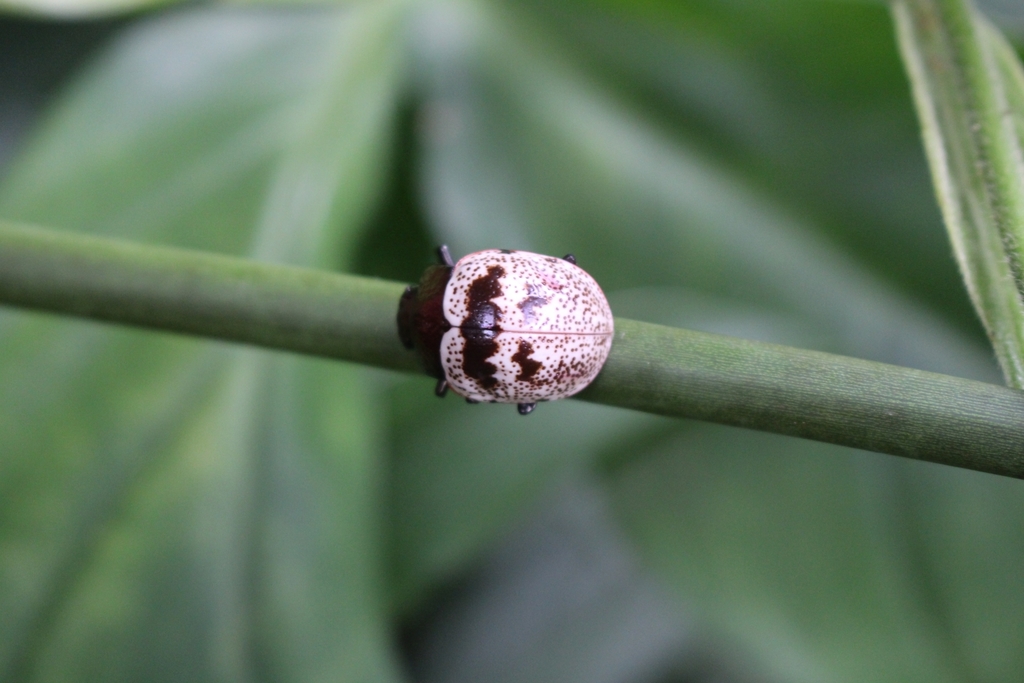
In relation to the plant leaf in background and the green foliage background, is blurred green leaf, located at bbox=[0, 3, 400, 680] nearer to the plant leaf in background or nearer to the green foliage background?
the green foliage background

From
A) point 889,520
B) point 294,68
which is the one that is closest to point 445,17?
point 294,68

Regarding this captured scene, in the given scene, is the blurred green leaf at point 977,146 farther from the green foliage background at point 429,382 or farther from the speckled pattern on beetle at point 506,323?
the green foliage background at point 429,382

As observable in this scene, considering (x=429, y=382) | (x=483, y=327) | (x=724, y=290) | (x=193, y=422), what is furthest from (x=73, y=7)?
(x=724, y=290)

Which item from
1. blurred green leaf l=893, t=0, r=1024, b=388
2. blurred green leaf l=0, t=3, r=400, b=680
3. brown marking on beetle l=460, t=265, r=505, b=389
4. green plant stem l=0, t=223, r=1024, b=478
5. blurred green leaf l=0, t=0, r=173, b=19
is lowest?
blurred green leaf l=0, t=3, r=400, b=680

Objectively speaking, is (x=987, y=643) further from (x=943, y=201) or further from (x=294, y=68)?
(x=294, y=68)

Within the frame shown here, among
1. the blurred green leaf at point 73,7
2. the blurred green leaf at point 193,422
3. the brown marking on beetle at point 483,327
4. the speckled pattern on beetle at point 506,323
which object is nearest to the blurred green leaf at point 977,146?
the speckled pattern on beetle at point 506,323

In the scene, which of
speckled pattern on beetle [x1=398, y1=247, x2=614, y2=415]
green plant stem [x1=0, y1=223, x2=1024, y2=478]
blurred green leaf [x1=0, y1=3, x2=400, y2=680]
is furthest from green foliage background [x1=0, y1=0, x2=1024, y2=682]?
green plant stem [x1=0, y1=223, x2=1024, y2=478]

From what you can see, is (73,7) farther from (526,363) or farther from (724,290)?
(724,290)
